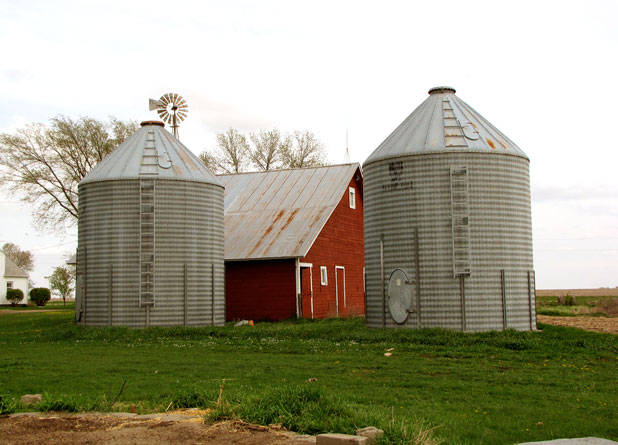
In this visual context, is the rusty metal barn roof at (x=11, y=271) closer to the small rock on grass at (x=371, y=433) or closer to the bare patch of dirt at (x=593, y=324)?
the bare patch of dirt at (x=593, y=324)

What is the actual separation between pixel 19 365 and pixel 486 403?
414 inches

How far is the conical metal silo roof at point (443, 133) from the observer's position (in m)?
20.5

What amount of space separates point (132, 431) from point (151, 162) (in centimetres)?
1859

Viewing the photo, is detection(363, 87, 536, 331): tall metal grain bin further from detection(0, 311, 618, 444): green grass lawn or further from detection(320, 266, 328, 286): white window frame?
detection(320, 266, 328, 286): white window frame

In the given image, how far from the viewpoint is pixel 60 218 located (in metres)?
50.5

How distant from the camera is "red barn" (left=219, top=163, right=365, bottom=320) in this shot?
29.7 meters

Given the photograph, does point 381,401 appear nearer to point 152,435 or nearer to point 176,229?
point 152,435

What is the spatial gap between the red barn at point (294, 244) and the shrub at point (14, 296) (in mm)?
41584

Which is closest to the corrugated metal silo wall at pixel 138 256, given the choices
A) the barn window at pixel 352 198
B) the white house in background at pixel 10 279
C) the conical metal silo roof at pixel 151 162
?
the conical metal silo roof at pixel 151 162

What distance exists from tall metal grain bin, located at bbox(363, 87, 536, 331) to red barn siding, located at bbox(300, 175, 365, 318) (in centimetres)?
978

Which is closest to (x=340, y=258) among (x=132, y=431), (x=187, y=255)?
(x=187, y=255)

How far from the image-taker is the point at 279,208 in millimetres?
33812

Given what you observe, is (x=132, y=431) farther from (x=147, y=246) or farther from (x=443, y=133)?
(x=147, y=246)

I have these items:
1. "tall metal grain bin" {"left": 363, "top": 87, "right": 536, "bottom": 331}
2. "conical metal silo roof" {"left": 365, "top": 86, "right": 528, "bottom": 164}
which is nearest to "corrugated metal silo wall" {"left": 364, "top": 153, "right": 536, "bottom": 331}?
"tall metal grain bin" {"left": 363, "top": 87, "right": 536, "bottom": 331}
